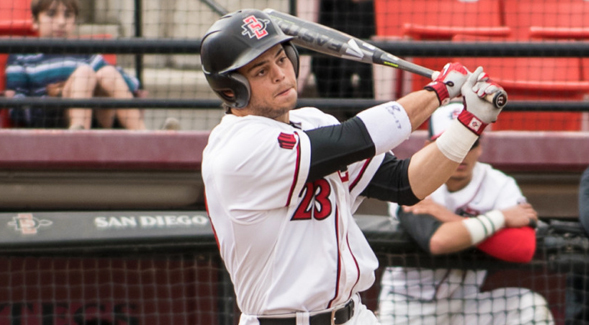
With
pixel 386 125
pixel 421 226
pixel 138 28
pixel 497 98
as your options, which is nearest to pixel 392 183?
pixel 386 125

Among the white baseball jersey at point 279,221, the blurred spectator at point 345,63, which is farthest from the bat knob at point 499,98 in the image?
the blurred spectator at point 345,63

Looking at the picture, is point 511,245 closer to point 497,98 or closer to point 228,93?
point 497,98

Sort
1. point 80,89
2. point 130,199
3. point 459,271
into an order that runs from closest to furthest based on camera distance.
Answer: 1. point 459,271
2. point 130,199
3. point 80,89

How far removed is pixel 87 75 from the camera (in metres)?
3.65

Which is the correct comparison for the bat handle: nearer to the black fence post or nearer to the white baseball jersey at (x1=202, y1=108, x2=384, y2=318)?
the white baseball jersey at (x1=202, y1=108, x2=384, y2=318)

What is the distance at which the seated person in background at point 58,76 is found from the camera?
12.1 ft

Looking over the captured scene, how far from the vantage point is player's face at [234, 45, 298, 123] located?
6.42ft

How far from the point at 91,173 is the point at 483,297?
1695 mm

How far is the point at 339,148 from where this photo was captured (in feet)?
6.03

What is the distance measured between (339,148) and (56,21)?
230 centimetres

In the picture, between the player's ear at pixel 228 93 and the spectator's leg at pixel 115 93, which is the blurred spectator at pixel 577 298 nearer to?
the player's ear at pixel 228 93

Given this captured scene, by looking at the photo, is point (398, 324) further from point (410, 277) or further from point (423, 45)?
point (423, 45)

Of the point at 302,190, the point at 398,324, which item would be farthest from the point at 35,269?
the point at 302,190

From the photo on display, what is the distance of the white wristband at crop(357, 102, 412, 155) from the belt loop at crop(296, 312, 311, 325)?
46 centimetres
